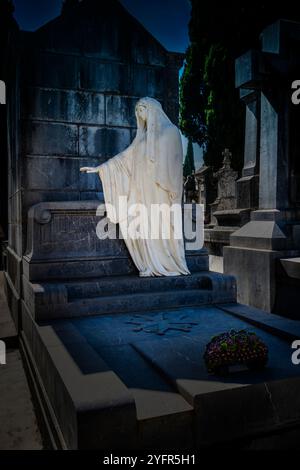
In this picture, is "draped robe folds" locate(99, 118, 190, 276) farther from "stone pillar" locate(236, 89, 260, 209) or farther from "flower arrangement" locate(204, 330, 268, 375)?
"stone pillar" locate(236, 89, 260, 209)

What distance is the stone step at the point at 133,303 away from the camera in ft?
16.3

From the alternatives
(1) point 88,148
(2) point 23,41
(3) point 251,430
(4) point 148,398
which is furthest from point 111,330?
(2) point 23,41

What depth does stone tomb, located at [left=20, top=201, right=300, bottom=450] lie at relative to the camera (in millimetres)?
2629

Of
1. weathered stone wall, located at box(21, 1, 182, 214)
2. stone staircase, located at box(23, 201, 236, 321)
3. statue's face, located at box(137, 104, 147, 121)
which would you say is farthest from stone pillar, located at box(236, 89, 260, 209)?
statue's face, located at box(137, 104, 147, 121)

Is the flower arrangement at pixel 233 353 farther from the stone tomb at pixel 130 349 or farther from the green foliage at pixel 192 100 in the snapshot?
the green foliage at pixel 192 100

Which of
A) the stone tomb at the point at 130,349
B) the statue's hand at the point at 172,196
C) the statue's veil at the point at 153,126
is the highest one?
the statue's veil at the point at 153,126

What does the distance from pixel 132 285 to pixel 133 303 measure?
304mm

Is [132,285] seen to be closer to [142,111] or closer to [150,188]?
[150,188]

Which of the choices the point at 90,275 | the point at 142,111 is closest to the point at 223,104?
the point at 142,111

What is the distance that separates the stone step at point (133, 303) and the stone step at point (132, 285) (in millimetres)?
130

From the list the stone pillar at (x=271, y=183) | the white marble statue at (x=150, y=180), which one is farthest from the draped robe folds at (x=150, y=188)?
the stone pillar at (x=271, y=183)

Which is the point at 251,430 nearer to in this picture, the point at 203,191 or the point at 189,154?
the point at 203,191

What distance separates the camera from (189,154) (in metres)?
37.2

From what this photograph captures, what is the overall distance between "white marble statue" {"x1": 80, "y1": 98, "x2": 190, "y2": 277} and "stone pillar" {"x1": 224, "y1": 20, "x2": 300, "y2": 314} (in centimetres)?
140
